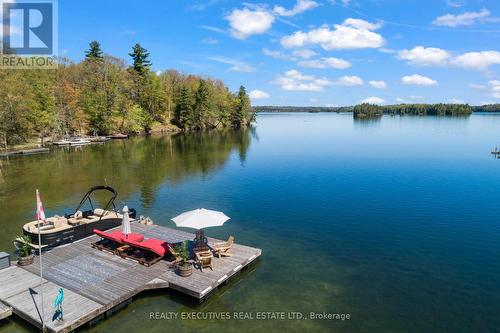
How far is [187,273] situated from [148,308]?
237cm

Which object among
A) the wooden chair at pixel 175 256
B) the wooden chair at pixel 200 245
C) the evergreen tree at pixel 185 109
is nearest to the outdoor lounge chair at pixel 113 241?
the wooden chair at pixel 175 256

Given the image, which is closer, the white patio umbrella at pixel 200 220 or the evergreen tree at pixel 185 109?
the white patio umbrella at pixel 200 220

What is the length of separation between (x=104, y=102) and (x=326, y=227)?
83715mm

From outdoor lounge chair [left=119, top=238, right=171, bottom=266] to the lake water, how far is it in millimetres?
2343

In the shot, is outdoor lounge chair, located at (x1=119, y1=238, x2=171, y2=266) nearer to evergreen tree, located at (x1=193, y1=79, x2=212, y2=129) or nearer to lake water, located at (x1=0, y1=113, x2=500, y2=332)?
lake water, located at (x1=0, y1=113, x2=500, y2=332)

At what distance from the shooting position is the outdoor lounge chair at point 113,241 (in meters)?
19.2

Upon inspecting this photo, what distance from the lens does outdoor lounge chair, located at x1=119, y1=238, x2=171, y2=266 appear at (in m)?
18.1

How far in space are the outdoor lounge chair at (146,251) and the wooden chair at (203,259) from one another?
2.02 metres

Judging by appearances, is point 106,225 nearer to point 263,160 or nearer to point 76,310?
point 76,310

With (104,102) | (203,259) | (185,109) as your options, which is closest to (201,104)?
(185,109)

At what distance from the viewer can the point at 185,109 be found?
12150 cm

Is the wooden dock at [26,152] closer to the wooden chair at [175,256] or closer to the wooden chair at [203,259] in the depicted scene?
the wooden chair at [175,256]

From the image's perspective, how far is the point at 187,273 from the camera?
16.6 m

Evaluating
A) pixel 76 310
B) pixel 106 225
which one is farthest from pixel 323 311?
pixel 106 225
